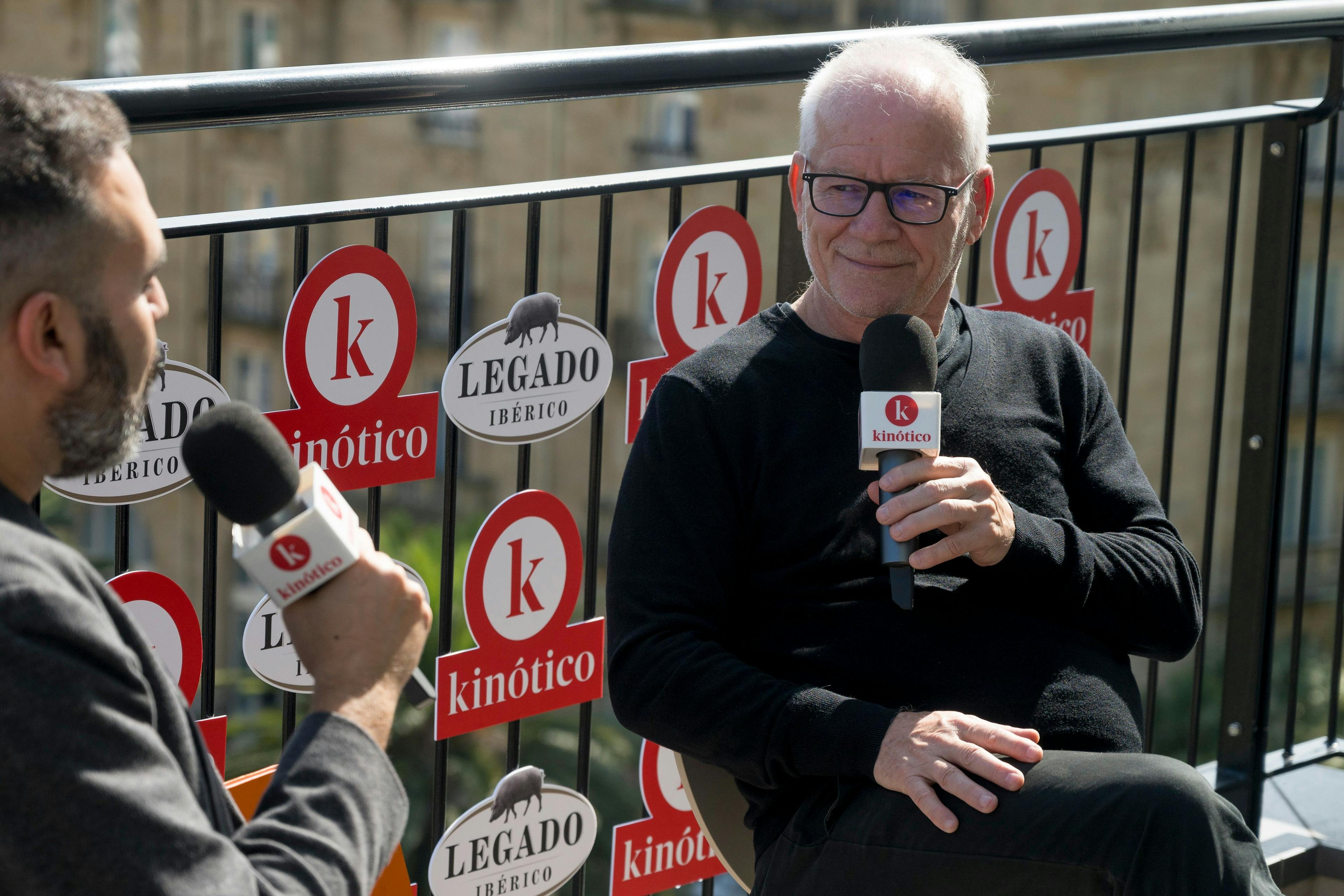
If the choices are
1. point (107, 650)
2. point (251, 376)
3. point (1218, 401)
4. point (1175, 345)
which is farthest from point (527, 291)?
point (251, 376)

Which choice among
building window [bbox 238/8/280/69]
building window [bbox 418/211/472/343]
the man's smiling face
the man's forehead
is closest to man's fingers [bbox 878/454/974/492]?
the man's smiling face

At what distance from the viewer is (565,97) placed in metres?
2.35

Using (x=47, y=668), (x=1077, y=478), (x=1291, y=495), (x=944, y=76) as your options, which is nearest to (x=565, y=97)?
(x=944, y=76)

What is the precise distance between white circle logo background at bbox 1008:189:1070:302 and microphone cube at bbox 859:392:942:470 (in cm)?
121

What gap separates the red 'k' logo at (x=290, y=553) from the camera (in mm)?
1485

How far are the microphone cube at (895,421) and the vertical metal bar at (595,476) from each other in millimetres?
532

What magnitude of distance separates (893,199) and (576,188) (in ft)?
1.54

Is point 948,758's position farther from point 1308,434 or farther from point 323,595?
point 1308,434

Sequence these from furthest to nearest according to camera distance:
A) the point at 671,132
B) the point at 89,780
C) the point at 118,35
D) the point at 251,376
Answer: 1. the point at 251,376
2. the point at 118,35
3. the point at 671,132
4. the point at 89,780

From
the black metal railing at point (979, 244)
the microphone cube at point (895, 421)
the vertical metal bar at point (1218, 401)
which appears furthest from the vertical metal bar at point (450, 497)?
the vertical metal bar at point (1218, 401)

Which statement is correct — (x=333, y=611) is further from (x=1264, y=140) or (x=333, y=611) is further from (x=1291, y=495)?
(x=1291, y=495)

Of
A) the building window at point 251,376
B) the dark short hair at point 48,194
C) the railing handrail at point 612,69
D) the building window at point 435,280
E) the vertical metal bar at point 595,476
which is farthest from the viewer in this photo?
the building window at point 251,376

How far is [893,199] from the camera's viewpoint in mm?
2475

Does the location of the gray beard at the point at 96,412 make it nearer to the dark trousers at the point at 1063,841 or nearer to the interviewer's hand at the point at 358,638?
the interviewer's hand at the point at 358,638
